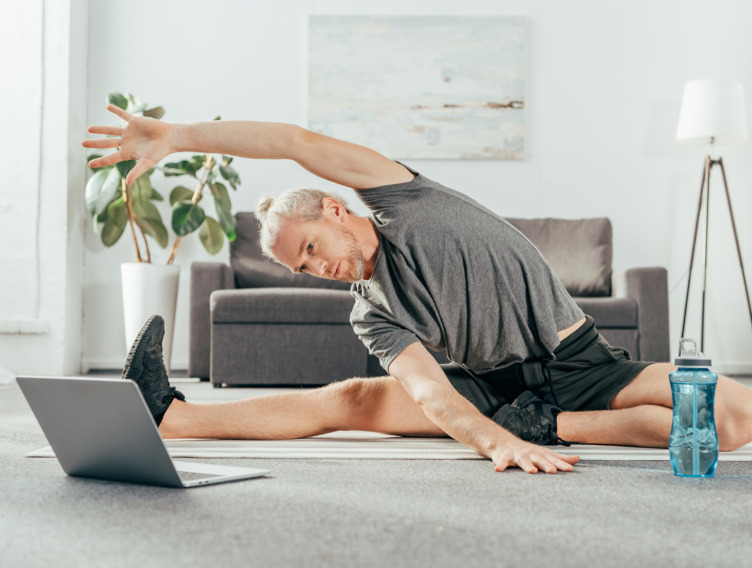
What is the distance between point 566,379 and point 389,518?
34.2 inches

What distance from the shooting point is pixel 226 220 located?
A: 13.9 feet

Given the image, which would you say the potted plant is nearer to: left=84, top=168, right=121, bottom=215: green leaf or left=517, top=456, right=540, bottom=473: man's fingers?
left=84, top=168, right=121, bottom=215: green leaf

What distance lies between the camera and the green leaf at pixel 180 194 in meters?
4.43

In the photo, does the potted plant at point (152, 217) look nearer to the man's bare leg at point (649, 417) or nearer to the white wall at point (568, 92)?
the white wall at point (568, 92)

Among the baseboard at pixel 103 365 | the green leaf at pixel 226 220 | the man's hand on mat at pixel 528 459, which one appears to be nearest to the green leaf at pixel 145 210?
the green leaf at pixel 226 220

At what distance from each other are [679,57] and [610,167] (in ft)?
2.48

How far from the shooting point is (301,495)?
1310 mm

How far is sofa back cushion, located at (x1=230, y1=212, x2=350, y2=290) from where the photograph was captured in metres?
4.21

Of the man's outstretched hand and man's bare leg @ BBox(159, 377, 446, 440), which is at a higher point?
the man's outstretched hand

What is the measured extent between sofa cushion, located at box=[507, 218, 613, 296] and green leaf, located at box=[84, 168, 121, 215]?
79.3 inches

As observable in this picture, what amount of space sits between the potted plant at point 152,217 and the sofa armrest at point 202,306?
38 cm

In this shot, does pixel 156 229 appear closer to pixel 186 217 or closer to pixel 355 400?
pixel 186 217

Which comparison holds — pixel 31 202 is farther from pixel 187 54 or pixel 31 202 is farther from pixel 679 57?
pixel 679 57

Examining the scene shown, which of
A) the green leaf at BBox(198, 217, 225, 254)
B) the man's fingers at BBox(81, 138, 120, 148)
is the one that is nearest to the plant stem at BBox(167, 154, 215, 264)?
the green leaf at BBox(198, 217, 225, 254)
